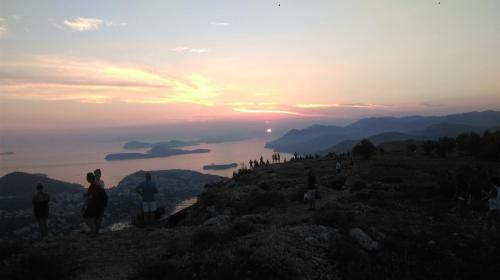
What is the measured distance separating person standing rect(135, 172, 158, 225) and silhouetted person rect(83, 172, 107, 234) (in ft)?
5.03

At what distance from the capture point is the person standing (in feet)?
44.8

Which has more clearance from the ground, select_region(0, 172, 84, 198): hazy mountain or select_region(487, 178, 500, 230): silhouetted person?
select_region(487, 178, 500, 230): silhouetted person

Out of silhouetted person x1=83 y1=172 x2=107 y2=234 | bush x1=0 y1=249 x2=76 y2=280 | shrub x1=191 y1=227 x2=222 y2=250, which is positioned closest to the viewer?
bush x1=0 y1=249 x2=76 y2=280

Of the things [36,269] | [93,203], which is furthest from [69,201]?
[36,269]

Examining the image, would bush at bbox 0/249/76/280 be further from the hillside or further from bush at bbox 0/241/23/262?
the hillside

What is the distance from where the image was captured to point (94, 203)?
39.7ft

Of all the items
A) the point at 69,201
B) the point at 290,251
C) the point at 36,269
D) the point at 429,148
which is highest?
the point at 36,269

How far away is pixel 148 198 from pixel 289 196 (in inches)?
359

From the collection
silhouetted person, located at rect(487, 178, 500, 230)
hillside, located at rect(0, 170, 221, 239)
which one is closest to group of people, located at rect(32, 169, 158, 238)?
silhouetted person, located at rect(487, 178, 500, 230)

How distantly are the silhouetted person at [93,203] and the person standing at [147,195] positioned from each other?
153 cm

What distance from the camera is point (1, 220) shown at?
55.2m

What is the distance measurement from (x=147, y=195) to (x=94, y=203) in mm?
2060

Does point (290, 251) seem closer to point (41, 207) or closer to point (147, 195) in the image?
point (147, 195)

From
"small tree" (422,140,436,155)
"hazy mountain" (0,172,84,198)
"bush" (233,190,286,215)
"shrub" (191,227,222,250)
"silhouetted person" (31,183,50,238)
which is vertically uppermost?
"silhouetted person" (31,183,50,238)
